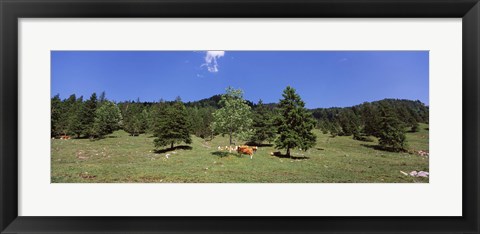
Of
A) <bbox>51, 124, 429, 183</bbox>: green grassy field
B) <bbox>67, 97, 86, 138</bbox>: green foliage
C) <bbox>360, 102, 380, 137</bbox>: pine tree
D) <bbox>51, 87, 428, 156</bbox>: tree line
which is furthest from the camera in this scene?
<bbox>360, 102, 380, 137</bbox>: pine tree

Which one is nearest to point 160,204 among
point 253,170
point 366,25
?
point 253,170

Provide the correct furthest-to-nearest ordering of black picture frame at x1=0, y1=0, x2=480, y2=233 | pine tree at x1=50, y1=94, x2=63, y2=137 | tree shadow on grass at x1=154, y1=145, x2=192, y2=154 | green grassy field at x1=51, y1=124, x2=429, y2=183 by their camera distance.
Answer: tree shadow on grass at x1=154, y1=145, x2=192, y2=154, green grassy field at x1=51, y1=124, x2=429, y2=183, pine tree at x1=50, y1=94, x2=63, y2=137, black picture frame at x1=0, y1=0, x2=480, y2=233

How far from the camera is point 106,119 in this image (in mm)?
4043

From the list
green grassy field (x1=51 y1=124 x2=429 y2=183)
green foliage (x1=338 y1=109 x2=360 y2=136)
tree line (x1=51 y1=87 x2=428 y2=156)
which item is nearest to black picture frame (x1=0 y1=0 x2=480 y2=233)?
green grassy field (x1=51 y1=124 x2=429 y2=183)

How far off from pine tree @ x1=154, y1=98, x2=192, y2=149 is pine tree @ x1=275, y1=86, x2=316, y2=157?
5.03 ft

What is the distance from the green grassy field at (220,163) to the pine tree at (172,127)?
15cm

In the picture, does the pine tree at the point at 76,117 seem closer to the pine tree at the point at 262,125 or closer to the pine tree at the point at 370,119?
the pine tree at the point at 262,125

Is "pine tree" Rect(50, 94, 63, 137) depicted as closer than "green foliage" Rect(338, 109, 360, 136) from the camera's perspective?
Yes

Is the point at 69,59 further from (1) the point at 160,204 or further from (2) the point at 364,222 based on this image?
(2) the point at 364,222

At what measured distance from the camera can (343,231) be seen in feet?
8.93

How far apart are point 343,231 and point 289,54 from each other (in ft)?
7.26

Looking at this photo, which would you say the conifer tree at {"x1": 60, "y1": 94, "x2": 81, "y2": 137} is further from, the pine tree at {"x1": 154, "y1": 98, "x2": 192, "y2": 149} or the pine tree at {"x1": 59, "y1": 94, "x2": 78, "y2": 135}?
the pine tree at {"x1": 154, "y1": 98, "x2": 192, "y2": 149}

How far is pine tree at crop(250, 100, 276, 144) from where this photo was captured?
4064 mm

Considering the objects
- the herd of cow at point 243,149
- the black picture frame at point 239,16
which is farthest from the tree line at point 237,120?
the black picture frame at point 239,16
